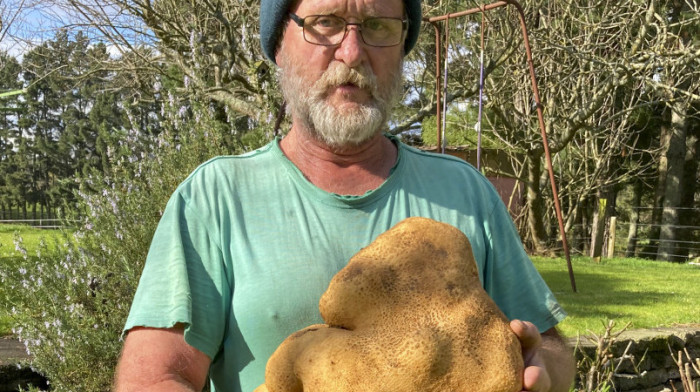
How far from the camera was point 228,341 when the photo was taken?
1.57 m

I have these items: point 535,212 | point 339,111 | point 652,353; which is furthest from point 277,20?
point 535,212

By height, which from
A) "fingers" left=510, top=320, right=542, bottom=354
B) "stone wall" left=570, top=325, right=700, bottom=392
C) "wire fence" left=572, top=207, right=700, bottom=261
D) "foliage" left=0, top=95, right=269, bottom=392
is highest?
"fingers" left=510, top=320, right=542, bottom=354

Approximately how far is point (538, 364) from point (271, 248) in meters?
0.67

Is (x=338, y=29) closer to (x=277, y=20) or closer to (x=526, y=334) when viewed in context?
(x=277, y=20)

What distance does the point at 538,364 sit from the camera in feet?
4.02

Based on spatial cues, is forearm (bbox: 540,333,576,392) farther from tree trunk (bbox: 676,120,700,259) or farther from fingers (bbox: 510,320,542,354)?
tree trunk (bbox: 676,120,700,259)

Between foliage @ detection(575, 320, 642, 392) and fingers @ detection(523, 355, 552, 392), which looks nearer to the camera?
fingers @ detection(523, 355, 552, 392)

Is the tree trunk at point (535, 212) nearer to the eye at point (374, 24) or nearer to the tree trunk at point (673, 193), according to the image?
the tree trunk at point (673, 193)

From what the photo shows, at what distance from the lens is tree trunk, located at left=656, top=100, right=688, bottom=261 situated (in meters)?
19.1

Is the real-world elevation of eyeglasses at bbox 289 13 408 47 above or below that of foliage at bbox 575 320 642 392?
above

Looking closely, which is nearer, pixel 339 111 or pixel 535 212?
pixel 339 111

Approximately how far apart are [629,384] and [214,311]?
5.23 meters

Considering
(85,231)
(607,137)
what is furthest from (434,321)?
(607,137)

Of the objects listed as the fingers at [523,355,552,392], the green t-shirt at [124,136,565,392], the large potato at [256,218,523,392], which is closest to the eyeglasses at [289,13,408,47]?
the green t-shirt at [124,136,565,392]
